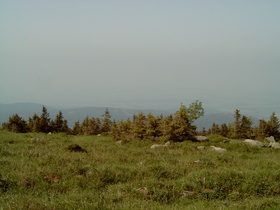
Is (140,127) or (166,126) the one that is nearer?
(166,126)

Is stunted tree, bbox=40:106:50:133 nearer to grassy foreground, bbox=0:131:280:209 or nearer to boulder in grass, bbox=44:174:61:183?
grassy foreground, bbox=0:131:280:209

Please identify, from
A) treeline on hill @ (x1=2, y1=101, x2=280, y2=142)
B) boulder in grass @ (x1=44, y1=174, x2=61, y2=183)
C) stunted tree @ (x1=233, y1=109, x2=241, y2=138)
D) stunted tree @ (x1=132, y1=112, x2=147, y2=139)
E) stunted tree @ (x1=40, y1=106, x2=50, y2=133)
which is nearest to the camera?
boulder in grass @ (x1=44, y1=174, x2=61, y2=183)

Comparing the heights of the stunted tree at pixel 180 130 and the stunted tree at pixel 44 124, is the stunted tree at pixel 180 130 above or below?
above

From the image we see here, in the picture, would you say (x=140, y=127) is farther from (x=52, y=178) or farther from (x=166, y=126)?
(x=52, y=178)

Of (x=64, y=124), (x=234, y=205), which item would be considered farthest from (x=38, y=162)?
(x=64, y=124)

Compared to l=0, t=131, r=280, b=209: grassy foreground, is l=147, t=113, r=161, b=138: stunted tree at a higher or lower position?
lower

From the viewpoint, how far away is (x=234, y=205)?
6.28 metres

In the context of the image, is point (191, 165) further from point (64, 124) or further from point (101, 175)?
point (64, 124)

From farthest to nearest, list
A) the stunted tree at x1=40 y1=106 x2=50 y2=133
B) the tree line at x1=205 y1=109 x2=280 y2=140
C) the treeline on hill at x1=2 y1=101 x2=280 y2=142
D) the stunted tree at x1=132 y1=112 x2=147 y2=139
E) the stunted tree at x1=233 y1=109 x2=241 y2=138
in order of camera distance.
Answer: the stunted tree at x1=40 y1=106 x2=50 y2=133
the stunted tree at x1=233 y1=109 x2=241 y2=138
the tree line at x1=205 y1=109 x2=280 y2=140
the stunted tree at x1=132 y1=112 x2=147 y2=139
the treeline on hill at x1=2 y1=101 x2=280 y2=142

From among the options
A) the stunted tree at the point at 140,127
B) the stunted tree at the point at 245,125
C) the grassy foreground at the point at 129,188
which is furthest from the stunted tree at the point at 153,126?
the stunted tree at the point at 245,125

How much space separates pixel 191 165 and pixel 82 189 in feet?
18.3

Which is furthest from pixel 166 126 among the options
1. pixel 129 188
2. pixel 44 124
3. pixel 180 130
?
pixel 44 124

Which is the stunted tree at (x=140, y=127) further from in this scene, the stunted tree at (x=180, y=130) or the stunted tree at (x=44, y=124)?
the stunted tree at (x=44, y=124)

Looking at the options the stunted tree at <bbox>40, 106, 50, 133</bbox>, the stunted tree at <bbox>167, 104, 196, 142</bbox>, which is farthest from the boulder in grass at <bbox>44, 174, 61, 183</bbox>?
the stunted tree at <bbox>40, 106, 50, 133</bbox>
